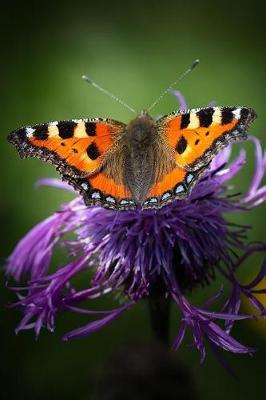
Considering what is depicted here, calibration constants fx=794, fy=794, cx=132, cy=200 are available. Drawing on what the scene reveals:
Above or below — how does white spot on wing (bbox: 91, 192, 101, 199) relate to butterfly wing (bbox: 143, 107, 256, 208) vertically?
below

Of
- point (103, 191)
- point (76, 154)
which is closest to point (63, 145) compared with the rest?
point (76, 154)

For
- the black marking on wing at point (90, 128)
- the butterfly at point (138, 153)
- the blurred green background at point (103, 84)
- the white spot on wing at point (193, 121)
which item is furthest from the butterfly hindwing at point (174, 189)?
the blurred green background at point (103, 84)

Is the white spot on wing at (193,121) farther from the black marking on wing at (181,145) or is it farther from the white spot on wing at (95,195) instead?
the white spot on wing at (95,195)

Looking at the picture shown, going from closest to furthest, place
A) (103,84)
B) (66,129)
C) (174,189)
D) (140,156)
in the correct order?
(174,189)
(66,129)
(140,156)
(103,84)

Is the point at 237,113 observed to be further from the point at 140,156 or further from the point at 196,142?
the point at 140,156

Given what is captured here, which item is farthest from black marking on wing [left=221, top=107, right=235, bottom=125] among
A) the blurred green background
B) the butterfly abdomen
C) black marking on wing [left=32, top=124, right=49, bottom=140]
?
the blurred green background

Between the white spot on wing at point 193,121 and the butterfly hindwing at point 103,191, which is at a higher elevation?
the white spot on wing at point 193,121

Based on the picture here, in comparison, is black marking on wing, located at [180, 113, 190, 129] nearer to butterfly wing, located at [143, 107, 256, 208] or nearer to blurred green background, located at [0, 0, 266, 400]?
butterfly wing, located at [143, 107, 256, 208]
